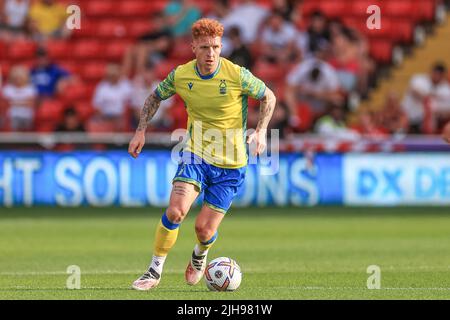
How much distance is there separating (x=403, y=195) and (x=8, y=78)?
25.6ft

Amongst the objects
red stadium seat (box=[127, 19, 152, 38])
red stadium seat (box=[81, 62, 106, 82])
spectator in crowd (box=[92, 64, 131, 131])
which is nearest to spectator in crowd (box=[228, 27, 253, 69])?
spectator in crowd (box=[92, 64, 131, 131])

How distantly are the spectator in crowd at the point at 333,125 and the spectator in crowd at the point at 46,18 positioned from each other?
231 inches

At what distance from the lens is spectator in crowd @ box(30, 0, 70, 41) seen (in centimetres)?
2362

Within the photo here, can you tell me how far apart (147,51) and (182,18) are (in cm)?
106

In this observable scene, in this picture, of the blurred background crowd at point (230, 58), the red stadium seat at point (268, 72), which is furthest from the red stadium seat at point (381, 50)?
the red stadium seat at point (268, 72)

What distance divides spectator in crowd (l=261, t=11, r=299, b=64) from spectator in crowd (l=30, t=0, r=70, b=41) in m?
4.15

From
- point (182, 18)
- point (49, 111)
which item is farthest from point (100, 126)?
point (182, 18)

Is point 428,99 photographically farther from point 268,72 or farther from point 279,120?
point 268,72

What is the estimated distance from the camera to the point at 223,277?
9.86m

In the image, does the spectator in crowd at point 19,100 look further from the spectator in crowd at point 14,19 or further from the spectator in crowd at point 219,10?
the spectator in crowd at point 219,10

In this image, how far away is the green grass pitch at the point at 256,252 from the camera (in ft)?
32.5

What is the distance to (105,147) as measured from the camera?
19.8m

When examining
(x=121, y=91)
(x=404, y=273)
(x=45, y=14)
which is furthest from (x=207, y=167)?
(x=45, y=14)
